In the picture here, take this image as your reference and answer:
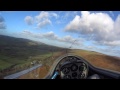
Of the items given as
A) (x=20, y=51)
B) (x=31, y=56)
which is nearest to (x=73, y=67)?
(x=31, y=56)

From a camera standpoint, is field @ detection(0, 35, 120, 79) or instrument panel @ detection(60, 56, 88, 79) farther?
field @ detection(0, 35, 120, 79)

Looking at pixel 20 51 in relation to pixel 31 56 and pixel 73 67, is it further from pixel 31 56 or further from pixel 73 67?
pixel 73 67

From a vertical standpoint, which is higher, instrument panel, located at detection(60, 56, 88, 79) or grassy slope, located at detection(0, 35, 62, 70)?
grassy slope, located at detection(0, 35, 62, 70)

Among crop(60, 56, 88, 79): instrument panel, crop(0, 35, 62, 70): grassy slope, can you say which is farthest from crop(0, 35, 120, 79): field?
crop(60, 56, 88, 79): instrument panel

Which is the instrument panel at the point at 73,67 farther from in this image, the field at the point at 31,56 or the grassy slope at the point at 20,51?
the grassy slope at the point at 20,51

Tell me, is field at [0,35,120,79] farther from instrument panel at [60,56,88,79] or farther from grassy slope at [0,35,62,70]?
instrument panel at [60,56,88,79]

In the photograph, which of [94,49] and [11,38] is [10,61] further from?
[94,49]

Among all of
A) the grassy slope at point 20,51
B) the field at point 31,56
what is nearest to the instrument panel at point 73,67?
the field at point 31,56
